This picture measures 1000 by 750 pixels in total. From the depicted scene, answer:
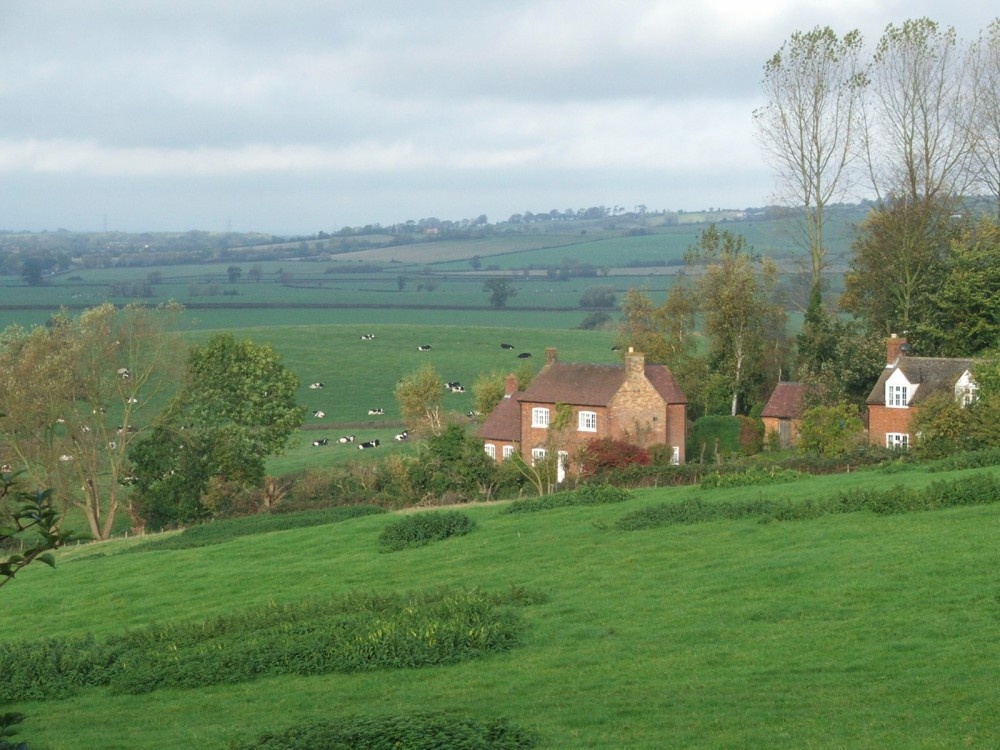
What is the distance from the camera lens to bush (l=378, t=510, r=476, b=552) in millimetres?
32656

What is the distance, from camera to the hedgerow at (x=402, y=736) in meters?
13.3

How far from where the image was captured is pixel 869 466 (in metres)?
42.5

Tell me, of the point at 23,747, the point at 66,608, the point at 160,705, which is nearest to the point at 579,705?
the point at 160,705

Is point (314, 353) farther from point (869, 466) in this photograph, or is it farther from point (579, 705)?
point (579, 705)

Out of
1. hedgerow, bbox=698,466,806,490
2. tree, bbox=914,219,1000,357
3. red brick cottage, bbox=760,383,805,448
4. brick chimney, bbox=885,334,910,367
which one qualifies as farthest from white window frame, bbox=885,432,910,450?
hedgerow, bbox=698,466,806,490

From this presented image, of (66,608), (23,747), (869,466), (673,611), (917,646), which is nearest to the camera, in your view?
(23,747)

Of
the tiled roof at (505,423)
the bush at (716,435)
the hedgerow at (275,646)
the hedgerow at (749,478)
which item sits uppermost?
the hedgerow at (275,646)

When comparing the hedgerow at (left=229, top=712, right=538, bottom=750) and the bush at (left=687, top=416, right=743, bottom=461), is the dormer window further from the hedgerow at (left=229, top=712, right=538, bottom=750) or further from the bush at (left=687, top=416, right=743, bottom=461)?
the hedgerow at (left=229, top=712, right=538, bottom=750)

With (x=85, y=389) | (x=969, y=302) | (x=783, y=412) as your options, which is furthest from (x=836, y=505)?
(x=85, y=389)

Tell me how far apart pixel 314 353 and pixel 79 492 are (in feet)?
204

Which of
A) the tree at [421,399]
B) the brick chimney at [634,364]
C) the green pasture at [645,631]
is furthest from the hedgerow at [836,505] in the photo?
the tree at [421,399]

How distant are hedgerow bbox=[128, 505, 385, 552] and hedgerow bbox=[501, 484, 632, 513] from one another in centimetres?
775

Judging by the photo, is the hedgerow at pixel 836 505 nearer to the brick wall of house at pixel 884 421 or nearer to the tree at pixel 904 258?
the brick wall of house at pixel 884 421

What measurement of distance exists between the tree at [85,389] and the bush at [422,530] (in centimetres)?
2397
